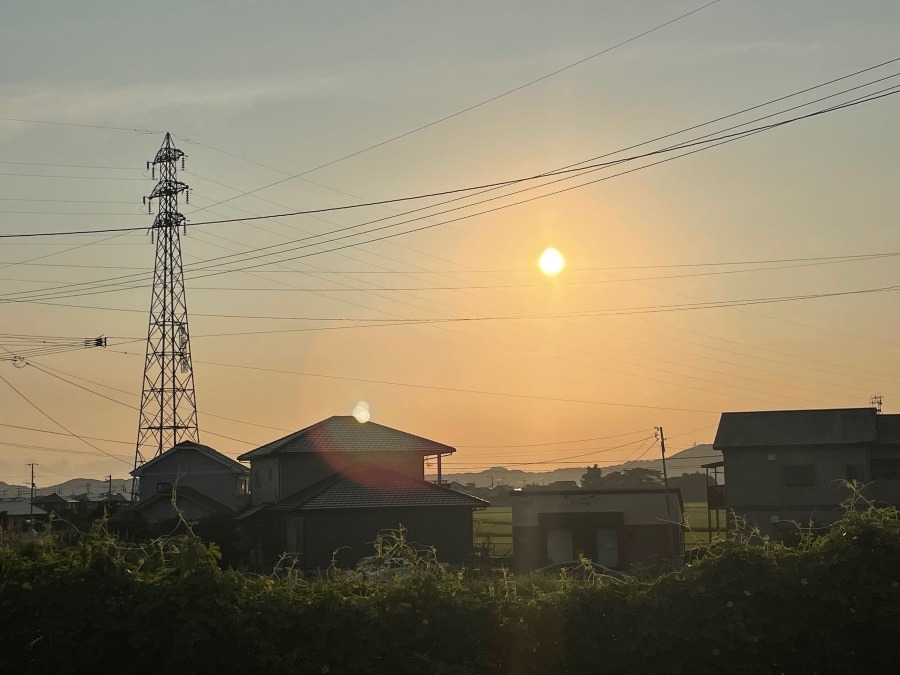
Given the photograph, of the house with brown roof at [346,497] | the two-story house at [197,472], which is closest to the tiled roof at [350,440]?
the house with brown roof at [346,497]

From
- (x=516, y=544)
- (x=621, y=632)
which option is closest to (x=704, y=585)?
(x=621, y=632)

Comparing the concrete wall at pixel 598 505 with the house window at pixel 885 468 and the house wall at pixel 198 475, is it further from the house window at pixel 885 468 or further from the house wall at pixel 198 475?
the house wall at pixel 198 475

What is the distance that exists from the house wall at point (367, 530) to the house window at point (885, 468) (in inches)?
930

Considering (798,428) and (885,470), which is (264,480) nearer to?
(798,428)

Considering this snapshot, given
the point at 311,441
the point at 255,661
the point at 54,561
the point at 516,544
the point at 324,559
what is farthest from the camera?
the point at 311,441

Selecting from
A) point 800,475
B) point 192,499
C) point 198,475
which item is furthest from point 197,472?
point 800,475

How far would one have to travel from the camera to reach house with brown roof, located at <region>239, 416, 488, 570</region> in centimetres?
4678

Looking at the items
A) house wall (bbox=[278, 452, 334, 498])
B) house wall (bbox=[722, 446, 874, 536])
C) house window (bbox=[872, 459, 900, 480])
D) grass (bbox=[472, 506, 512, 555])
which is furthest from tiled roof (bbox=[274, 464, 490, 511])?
house window (bbox=[872, 459, 900, 480])

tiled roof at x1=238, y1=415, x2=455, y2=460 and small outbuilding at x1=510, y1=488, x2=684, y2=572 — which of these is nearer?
Result: small outbuilding at x1=510, y1=488, x2=684, y2=572

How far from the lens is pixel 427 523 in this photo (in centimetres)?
4791

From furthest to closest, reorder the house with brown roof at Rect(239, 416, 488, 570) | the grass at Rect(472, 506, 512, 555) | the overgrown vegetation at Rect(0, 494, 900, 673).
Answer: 1. the grass at Rect(472, 506, 512, 555)
2. the house with brown roof at Rect(239, 416, 488, 570)
3. the overgrown vegetation at Rect(0, 494, 900, 673)

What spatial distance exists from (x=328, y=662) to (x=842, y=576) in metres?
6.39

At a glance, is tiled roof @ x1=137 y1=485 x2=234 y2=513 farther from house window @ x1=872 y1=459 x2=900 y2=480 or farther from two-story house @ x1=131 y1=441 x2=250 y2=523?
house window @ x1=872 y1=459 x2=900 y2=480

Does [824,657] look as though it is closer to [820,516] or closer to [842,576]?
[842,576]
